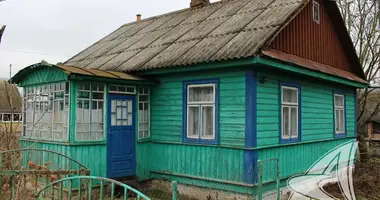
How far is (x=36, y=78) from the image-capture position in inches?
353

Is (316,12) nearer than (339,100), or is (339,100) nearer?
(316,12)

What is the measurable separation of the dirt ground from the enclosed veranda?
518 centimetres

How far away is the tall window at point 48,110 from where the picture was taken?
26.8ft

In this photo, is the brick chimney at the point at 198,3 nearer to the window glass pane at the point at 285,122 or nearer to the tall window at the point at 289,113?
the tall window at the point at 289,113

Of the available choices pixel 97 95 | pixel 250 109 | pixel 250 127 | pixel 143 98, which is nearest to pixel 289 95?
pixel 250 109

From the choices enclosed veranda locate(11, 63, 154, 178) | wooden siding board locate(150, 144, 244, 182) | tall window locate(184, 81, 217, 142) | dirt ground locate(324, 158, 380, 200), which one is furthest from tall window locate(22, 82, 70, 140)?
dirt ground locate(324, 158, 380, 200)

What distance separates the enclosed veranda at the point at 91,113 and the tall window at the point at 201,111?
4.15ft

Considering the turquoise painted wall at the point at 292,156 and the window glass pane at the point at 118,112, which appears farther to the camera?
the window glass pane at the point at 118,112

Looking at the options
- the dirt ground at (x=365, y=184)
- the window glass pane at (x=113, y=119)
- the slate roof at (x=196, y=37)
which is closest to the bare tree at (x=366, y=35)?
the dirt ground at (x=365, y=184)

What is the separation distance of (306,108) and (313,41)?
198 centimetres

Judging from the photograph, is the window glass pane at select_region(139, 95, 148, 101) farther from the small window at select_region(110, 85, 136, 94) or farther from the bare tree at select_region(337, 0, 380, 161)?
the bare tree at select_region(337, 0, 380, 161)

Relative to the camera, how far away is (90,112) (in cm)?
817

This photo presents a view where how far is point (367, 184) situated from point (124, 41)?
29.2 ft

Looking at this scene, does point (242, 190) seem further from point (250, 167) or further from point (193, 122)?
point (193, 122)
